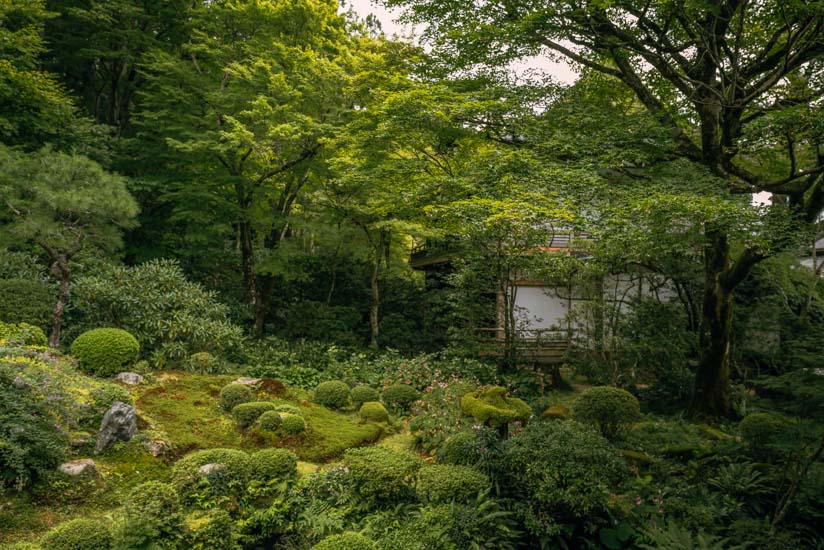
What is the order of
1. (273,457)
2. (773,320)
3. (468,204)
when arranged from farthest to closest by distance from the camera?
1. (773,320)
2. (468,204)
3. (273,457)

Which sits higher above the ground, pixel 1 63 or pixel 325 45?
pixel 325 45

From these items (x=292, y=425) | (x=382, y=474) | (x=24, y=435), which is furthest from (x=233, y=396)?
(x=382, y=474)

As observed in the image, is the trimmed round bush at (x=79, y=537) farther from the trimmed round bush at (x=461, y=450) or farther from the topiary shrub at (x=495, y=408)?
the topiary shrub at (x=495, y=408)

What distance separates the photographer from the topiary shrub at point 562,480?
5.09 m

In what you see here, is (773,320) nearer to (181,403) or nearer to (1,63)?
(181,403)

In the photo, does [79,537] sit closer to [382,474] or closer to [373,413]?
[382,474]

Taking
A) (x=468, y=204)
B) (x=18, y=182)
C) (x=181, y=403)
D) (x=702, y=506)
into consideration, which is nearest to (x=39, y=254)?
(x=18, y=182)

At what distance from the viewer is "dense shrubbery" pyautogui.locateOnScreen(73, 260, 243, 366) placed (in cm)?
1012

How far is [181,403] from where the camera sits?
8.19 metres

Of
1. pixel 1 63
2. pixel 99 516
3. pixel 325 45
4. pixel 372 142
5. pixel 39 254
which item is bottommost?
pixel 99 516

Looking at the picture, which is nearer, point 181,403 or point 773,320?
point 181,403

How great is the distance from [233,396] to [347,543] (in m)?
4.42

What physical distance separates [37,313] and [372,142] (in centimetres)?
744

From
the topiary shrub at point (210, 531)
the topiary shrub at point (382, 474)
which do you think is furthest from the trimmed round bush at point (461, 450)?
the topiary shrub at point (210, 531)
